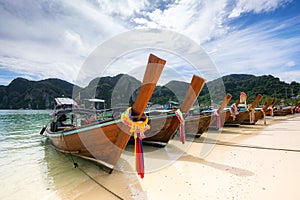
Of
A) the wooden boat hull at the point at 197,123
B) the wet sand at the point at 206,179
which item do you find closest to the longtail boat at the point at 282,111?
the wooden boat hull at the point at 197,123

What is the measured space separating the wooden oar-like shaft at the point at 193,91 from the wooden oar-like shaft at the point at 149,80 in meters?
2.56

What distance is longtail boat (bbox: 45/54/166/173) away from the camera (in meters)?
2.96

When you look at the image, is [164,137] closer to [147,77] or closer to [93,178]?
[93,178]

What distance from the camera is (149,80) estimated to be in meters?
2.98

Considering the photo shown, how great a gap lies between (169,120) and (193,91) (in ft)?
4.79

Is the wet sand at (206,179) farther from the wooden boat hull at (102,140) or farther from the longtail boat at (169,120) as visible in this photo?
the longtail boat at (169,120)

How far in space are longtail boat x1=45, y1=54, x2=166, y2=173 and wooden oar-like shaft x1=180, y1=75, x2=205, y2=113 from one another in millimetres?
2544

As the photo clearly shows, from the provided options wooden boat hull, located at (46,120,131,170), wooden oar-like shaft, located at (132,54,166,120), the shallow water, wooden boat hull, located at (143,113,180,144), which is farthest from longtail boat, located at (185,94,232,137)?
wooden oar-like shaft, located at (132,54,166,120)

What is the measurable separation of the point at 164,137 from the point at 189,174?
2738mm

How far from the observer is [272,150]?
5441 mm

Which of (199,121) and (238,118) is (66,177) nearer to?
(199,121)

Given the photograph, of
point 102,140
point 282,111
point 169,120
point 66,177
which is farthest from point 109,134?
point 282,111

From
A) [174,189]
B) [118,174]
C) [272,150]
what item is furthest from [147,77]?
[272,150]

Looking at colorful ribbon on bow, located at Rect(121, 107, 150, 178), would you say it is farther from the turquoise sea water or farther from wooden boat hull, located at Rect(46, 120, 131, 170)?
the turquoise sea water
